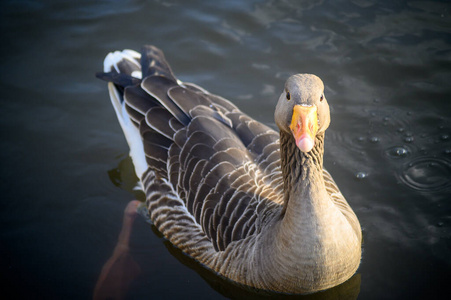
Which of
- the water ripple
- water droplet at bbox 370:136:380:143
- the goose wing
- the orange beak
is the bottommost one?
the water ripple

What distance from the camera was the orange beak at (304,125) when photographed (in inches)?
127

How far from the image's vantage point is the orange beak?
3.22 meters

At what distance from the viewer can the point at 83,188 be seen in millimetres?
5898

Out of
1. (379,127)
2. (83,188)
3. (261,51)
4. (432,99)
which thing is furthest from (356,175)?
(83,188)

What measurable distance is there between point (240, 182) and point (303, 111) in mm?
1312

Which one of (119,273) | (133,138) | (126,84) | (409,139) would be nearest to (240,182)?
(119,273)

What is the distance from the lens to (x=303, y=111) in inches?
130

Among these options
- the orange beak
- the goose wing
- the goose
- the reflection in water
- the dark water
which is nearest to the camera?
the orange beak

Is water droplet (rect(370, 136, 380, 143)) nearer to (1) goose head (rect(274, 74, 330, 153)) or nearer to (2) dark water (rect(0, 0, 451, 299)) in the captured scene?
(2) dark water (rect(0, 0, 451, 299))

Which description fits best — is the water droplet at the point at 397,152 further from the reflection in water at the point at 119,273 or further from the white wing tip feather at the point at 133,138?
the reflection in water at the point at 119,273

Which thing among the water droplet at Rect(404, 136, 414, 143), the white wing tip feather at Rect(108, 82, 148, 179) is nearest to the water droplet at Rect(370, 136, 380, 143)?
the water droplet at Rect(404, 136, 414, 143)

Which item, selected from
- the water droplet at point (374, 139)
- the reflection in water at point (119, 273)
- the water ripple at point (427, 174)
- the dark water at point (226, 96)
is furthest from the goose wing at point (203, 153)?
the water ripple at point (427, 174)

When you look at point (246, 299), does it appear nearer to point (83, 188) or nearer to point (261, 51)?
point (83, 188)

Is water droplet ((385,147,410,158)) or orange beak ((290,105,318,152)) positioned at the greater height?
orange beak ((290,105,318,152))
